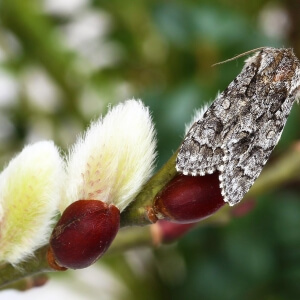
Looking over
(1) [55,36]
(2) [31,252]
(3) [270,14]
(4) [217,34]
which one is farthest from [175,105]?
(2) [31,252]

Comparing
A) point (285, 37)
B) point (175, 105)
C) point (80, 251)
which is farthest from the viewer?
point (285, 37)

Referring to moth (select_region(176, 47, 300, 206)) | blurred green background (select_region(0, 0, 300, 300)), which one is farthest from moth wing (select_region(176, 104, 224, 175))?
blurred green background (select_region(0, 0, 300, 300))

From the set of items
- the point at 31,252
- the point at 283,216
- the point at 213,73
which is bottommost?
the point at 283,216

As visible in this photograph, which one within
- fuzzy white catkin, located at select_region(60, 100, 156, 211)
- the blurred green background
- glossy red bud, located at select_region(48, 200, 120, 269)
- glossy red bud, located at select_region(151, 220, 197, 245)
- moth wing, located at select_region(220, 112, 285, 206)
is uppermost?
fuzzy white catkin, located at select_region(60, 100, 156, 211)

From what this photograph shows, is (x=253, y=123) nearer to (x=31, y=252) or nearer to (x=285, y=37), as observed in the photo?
(x=31, y=252)

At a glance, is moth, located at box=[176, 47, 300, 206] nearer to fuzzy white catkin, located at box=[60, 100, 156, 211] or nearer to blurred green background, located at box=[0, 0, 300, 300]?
fuzzy white catkin, located at box=[60, 100, 156, 211]

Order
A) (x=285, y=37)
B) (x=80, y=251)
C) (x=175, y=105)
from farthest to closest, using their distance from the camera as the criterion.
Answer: (x=285, y=37), (x=175, y=105), (x=80, y=251)

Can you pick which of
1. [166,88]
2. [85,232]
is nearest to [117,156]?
[85,232]
